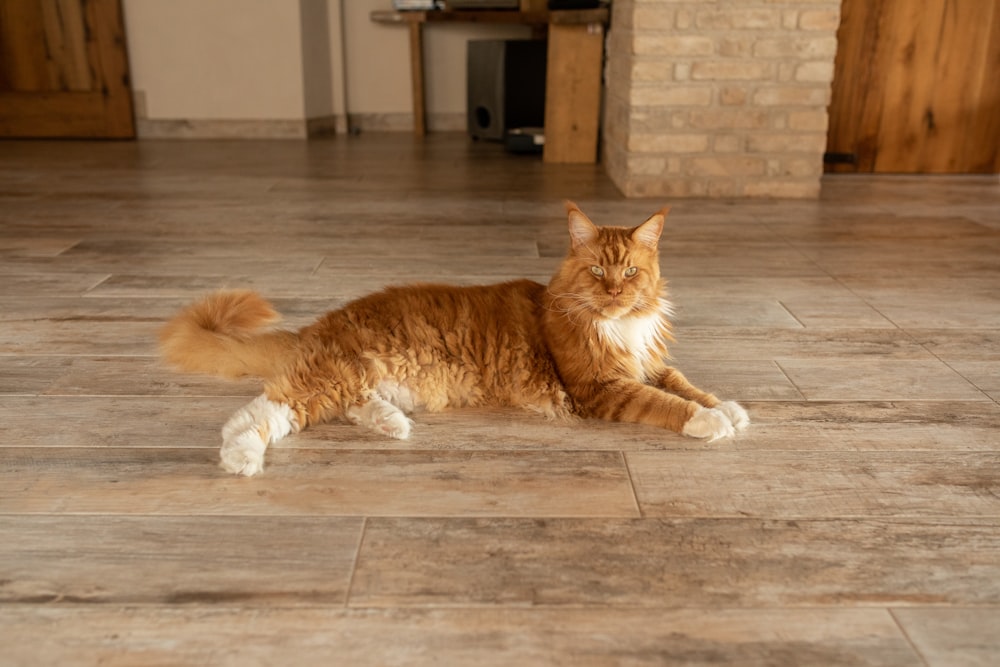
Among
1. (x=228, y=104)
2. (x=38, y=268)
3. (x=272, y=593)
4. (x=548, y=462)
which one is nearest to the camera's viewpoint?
(x=272, y=593)

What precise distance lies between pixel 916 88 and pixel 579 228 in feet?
12.1

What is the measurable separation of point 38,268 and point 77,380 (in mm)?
1103

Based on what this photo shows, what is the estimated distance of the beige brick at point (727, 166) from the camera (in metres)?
3.91

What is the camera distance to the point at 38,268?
8.90 feet

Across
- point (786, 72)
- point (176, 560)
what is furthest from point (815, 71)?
point (176, 560)

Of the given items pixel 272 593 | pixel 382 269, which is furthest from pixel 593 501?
pixel 382 269

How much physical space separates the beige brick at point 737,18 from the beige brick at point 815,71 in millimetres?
231

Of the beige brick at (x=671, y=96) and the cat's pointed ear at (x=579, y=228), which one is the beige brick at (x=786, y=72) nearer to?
the beige brick at (x=671, y=96)

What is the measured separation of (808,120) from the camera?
3.84 metres

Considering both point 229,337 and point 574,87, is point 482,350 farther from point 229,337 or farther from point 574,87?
point 574,87

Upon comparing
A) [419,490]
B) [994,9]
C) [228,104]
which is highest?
[994,9]

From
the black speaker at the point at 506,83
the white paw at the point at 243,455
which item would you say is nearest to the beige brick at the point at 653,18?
the black speaker at the point at 506,83

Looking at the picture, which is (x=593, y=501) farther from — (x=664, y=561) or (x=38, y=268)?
(x=38, y=268)

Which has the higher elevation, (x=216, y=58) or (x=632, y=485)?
(x=216, y=58)
